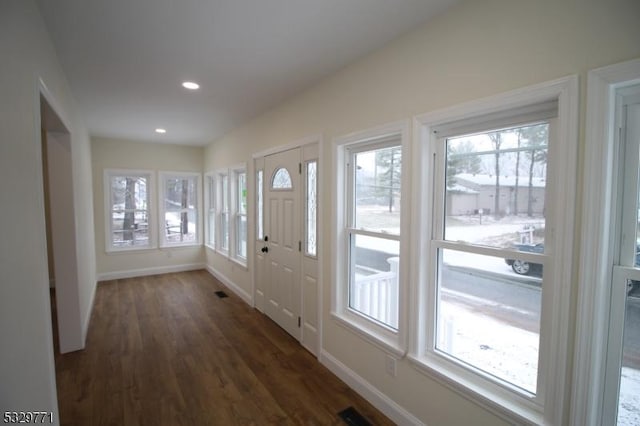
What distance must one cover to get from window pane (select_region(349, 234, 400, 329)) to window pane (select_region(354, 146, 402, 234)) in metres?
0.13

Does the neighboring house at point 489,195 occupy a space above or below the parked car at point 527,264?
above

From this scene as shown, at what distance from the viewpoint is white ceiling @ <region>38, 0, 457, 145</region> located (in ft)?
5.49

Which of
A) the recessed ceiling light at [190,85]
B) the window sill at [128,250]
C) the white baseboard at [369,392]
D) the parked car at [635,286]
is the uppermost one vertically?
the recessed ceiling light at [190,85]

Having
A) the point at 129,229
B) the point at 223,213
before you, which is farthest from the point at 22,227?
the point at 129,229

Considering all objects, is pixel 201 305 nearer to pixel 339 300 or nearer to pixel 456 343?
pixel 339 300

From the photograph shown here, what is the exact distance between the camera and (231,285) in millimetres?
4988

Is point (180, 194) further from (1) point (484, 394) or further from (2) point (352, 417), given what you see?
(1) point (484, 394)

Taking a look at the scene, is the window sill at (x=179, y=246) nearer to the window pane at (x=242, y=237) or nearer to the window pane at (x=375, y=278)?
the window pane at (x=242, y=237)

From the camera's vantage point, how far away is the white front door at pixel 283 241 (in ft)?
10.6

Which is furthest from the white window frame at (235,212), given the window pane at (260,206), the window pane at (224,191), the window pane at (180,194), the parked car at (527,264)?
the parked car at (527,264)

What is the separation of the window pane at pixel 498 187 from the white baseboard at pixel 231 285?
3.35 m

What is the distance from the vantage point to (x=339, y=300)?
2.65 meters

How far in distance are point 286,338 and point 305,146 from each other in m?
2.16

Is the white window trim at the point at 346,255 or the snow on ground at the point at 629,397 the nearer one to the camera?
the snow on ground at the point at 629,397
